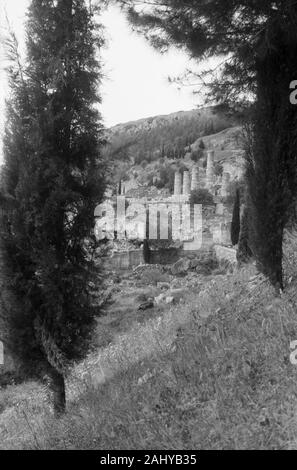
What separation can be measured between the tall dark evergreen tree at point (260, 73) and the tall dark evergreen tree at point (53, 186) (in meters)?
1.22

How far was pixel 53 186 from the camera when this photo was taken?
19.2 ft

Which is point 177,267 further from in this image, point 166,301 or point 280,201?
point 280,201

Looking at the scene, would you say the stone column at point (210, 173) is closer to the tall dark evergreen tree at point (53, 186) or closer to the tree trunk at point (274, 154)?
the tree trunk at point (274, 154)

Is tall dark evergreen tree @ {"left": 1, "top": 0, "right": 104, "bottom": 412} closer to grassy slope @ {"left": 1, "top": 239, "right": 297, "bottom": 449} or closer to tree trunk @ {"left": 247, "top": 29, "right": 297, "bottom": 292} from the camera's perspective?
grassy slope @ {"left": 1, "top": 239, "right": 297, "bottom": 449}

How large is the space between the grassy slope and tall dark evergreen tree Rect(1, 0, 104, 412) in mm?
1100

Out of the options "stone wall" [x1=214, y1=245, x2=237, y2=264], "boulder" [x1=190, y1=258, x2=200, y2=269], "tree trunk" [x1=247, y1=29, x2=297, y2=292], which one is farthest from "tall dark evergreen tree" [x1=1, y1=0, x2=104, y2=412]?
"boulder" [x1=190, y1=258, x2=200, y2=269]

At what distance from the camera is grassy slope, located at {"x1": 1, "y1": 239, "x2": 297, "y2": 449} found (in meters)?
3.44

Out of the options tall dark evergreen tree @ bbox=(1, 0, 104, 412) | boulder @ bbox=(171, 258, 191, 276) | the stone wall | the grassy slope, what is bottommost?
boulder @ bbox=(171, 258, 191, 276)

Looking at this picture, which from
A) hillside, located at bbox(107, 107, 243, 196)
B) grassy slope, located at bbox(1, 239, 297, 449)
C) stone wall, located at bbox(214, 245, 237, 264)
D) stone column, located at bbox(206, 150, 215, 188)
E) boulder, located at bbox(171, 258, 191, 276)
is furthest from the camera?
hillside, located at bbox(107, 107, 243, 196)

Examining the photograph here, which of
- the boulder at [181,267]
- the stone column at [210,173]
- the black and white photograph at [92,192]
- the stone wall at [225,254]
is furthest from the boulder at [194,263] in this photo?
the stone column at [210,173]

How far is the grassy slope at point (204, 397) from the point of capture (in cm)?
344

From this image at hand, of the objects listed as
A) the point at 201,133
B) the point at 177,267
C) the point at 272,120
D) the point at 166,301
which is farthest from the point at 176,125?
the point at 272,120

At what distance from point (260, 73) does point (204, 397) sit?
4.78 metres
